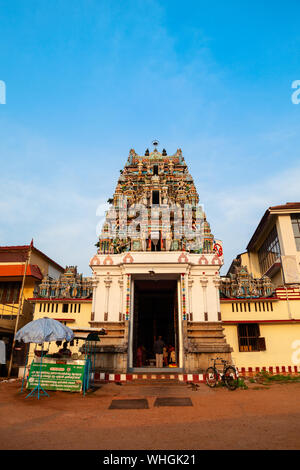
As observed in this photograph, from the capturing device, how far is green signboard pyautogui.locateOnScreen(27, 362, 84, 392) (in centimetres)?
1075

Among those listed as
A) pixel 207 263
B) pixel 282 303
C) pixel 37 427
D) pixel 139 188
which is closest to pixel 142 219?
pixel 139 188

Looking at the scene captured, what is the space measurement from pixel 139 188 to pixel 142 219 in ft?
9.51

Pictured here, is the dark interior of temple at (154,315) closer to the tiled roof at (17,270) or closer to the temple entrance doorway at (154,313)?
the temple entrance doorway at (154,313)

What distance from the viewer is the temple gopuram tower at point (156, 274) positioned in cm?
1507

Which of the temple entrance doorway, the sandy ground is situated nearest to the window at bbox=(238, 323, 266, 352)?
the temple entrance doorway

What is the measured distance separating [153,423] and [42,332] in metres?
5.16

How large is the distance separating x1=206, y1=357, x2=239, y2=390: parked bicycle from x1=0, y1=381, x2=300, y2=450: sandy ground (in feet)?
2.88

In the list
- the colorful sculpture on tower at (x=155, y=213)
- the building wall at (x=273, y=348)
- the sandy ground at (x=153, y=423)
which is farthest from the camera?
the colorful sculpture on tower at (x=155, y=213)

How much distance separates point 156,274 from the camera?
16.5m

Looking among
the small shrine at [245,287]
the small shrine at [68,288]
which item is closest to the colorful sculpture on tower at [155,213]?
the small shrine at [245,287]

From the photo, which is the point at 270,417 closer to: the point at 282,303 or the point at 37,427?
the point at 37,427

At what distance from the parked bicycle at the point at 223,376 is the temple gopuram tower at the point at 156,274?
2.29 ft

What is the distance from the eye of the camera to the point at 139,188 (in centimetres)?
2072

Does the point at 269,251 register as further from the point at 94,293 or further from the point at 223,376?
the point at 94,293
